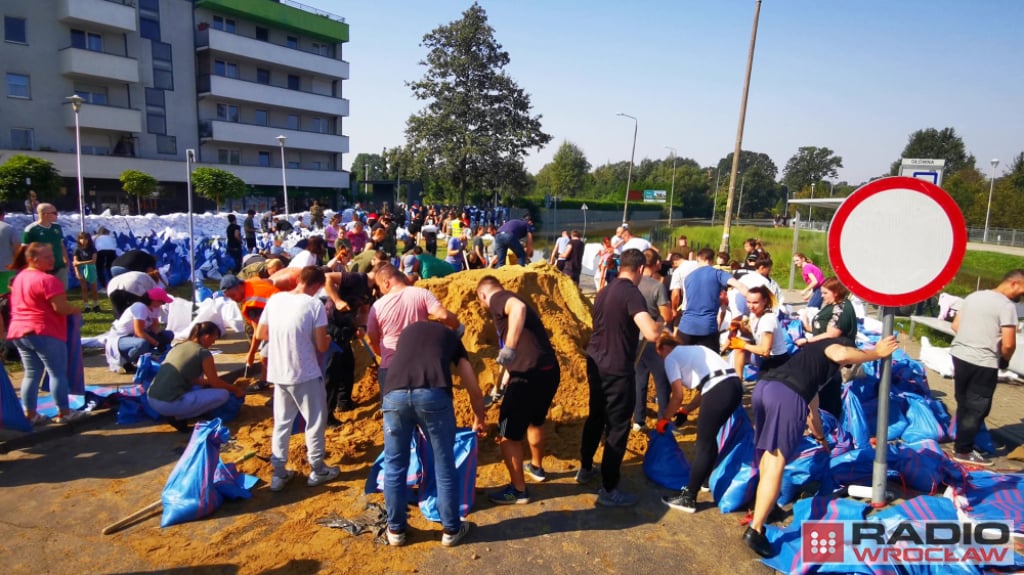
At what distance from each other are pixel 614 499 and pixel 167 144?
136 ft

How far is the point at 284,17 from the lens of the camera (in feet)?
137

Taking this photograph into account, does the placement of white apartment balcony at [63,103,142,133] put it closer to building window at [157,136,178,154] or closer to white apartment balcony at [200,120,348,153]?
building window at [157,136,178,154]

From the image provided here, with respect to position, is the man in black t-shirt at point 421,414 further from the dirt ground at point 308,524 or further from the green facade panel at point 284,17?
the green facade panel at point 284,17

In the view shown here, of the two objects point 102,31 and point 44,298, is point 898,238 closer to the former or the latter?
point 44,298

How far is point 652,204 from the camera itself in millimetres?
72500

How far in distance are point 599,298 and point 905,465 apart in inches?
112

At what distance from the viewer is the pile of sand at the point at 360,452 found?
3869 millimetres

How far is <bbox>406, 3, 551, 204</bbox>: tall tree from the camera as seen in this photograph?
39812mm

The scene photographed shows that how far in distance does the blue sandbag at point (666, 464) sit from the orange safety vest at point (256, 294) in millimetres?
4780

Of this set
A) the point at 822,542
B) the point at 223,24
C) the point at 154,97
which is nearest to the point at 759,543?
the point at 822,542

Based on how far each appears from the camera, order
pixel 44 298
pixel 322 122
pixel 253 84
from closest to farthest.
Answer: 1. pixel 44 298
2. pixel 253 84
3. pixel 322 122

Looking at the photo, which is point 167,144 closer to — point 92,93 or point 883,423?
point 92,93

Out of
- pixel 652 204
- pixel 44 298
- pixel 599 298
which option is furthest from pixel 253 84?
pixel 652 204

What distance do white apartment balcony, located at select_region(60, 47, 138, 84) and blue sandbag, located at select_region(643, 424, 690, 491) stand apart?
1519 inches
